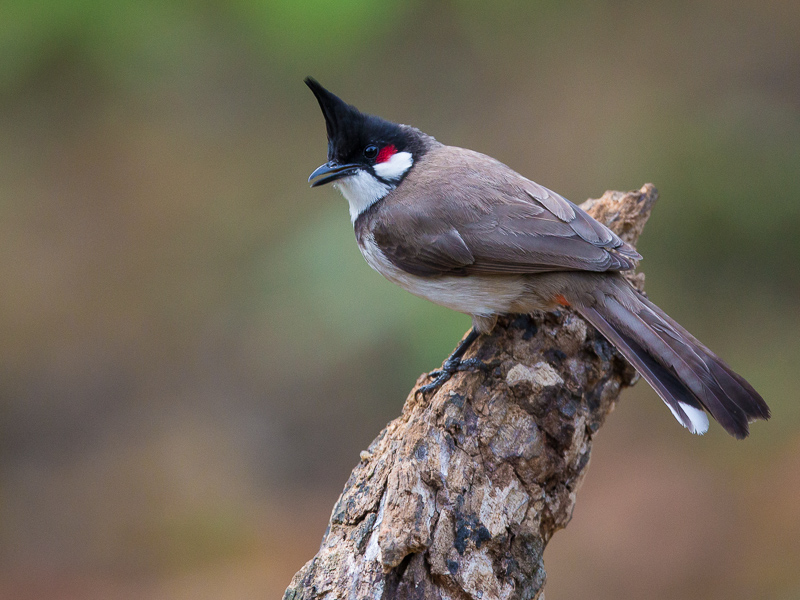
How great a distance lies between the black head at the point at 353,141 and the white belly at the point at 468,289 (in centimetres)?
37

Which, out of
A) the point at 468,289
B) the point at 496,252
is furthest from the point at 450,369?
the point at 496,252

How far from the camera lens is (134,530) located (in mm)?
5031

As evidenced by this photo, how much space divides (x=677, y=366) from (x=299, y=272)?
8.51 ft

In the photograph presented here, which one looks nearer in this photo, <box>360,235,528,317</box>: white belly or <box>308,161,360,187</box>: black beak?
<box>360,235,528,317</box>: white belly

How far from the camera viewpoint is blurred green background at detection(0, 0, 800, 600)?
4.68 metres

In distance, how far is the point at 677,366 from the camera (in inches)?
110

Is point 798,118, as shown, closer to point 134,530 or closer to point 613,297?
point 613,297

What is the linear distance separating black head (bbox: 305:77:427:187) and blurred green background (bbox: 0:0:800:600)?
0.95 metres

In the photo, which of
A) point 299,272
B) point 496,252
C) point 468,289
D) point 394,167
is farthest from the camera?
point 299,272

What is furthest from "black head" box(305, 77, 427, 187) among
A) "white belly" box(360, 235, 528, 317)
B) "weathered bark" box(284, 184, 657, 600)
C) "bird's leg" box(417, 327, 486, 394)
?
"weathered bark" box(284, 184, 657, 600)

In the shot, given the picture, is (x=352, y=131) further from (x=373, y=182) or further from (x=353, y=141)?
(x=373, y=182)

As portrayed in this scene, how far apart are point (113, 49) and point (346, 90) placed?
2056mm

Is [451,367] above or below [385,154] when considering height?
below

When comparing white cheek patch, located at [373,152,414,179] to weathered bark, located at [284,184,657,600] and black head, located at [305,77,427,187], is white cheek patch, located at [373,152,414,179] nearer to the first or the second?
black head, located at [305,77,427,187]
